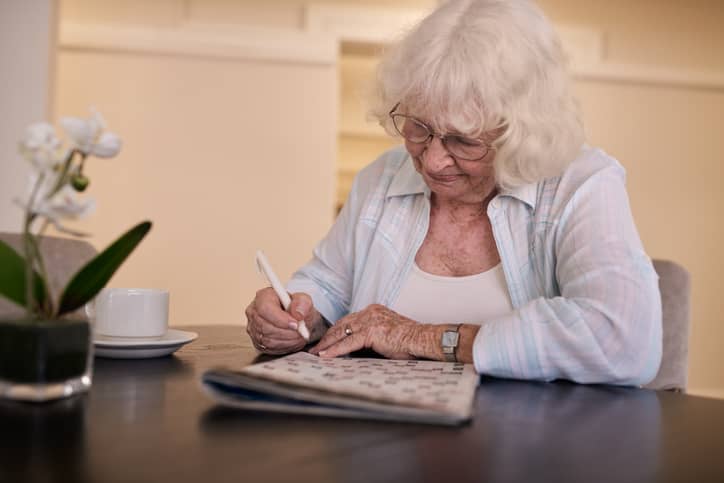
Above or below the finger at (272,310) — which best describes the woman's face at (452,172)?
above

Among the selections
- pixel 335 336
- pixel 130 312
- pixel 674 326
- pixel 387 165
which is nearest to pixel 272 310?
pixel 335 336

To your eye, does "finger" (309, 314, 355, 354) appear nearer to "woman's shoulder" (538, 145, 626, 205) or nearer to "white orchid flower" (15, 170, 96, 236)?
"woman's shoulder" (538, 145, 626, 205)

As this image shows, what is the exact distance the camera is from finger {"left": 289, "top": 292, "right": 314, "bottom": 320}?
56.2 inches

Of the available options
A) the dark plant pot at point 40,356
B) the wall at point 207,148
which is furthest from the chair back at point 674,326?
the wall at point 207,148

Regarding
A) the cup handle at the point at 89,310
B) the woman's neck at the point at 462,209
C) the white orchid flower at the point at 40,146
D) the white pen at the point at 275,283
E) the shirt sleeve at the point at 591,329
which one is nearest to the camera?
the white orchid flower at the point at 40,146

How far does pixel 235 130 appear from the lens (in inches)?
166

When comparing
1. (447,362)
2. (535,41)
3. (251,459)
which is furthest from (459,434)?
(535,41)

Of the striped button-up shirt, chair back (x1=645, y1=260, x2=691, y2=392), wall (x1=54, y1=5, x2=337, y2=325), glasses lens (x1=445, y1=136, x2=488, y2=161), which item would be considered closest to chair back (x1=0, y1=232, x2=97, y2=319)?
the striped button-up shirt

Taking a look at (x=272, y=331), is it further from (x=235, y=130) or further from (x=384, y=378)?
(x=235, y=130)

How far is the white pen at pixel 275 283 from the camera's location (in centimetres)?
129

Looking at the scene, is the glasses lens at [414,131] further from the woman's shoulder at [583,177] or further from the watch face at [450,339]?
the watch face at [450,339]

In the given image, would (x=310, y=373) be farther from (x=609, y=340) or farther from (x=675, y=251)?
(x=675, y=251)

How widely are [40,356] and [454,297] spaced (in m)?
0.95

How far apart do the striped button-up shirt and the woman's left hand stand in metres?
0.14
